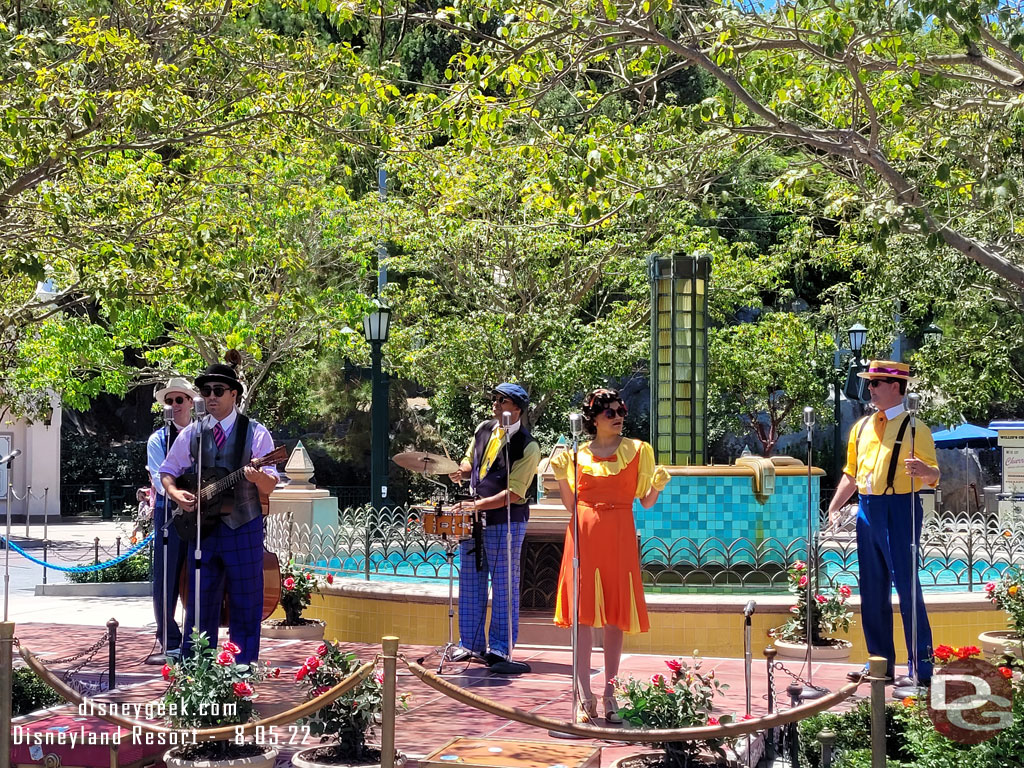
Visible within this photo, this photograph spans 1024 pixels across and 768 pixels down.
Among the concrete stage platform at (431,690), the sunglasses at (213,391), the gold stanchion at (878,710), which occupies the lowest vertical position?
the concrete stage platform at (431,690)

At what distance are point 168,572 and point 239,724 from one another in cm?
287

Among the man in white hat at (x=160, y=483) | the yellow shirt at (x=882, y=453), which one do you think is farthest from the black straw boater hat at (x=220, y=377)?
the yellow shirt at (x=882, y=453)

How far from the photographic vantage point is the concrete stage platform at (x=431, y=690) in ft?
23.3

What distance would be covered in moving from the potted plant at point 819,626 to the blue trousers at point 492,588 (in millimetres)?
2298

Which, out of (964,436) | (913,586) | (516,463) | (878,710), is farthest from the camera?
(964,436)

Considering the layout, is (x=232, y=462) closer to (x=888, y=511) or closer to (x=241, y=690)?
(x=241, y=690)

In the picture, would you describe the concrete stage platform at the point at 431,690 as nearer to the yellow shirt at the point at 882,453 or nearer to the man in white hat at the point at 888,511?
the man in white hat at the point at 888,511

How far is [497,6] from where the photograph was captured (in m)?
8.48

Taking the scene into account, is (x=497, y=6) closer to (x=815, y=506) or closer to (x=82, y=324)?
(x=815, y=506)

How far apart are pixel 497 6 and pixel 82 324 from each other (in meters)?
17.7

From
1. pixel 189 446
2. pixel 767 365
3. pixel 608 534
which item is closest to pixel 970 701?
pixel 608 534

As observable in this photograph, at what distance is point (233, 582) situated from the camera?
786 cm

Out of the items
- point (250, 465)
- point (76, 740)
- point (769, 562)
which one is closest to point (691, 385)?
point (769, 562)

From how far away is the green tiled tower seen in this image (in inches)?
587
